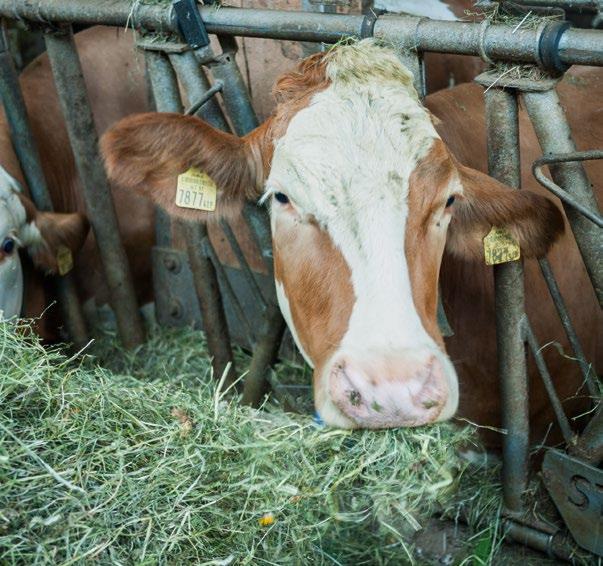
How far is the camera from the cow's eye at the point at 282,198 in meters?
3.07

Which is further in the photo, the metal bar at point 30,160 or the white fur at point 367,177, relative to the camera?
the metal bar at point 30,160

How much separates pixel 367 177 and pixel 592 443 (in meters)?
1.34

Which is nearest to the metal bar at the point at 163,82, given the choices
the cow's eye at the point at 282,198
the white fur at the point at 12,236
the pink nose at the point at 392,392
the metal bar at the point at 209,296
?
the metal bar at the point at 209,296

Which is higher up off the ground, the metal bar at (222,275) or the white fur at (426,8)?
the white fur at (426,8)

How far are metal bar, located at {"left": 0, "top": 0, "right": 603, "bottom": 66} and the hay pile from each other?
1.26m

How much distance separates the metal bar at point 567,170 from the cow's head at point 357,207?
228 mm

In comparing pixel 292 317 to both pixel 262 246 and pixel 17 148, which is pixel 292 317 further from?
pixel 17 148

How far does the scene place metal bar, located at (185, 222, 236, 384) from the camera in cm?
444

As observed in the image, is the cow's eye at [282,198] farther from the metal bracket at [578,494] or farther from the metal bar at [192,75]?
the metal bracket at [578,494]

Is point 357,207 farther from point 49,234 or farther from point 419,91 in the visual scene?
point 49,234

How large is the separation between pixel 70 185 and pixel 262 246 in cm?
191

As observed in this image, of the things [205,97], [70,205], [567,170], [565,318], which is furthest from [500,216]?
[70,205]

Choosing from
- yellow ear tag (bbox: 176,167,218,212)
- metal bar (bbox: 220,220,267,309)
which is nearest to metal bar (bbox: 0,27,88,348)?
metal bar (bbox: 220,220,267,309)

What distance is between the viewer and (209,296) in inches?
179
